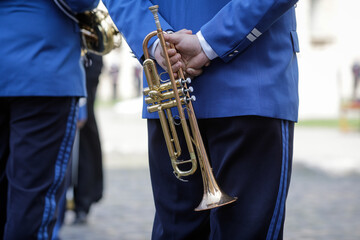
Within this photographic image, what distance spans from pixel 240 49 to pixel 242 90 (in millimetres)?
134

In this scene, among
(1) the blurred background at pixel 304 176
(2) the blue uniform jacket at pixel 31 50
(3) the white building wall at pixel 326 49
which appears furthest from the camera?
(3) the white building wall at pixel 326 49

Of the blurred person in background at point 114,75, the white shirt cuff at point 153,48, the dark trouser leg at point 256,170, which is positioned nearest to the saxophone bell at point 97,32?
the white shirt cuff at point 153,48

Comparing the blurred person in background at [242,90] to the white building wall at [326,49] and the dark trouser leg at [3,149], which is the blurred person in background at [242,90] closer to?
the dark trouser leg at [3,149]

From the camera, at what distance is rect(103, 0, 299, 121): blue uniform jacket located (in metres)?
2.07

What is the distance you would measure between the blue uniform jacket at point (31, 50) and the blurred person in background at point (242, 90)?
1.87 ft

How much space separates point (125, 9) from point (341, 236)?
2768 mm

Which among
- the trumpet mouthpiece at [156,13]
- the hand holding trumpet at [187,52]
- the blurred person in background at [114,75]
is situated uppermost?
the blurred person in background at [114,75]

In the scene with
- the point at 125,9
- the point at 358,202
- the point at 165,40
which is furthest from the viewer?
the point at 358,202

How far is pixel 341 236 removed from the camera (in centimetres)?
442

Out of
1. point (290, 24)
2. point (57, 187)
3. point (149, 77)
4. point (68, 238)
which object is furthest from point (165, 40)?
point (68, 238)

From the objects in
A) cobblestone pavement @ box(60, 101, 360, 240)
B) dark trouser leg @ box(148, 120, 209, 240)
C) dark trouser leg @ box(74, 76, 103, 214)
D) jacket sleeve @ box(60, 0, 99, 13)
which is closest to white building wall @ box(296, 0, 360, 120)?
cobblestone pavement @ box(60, 101, 360, 240)

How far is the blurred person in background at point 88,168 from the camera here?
4.92m

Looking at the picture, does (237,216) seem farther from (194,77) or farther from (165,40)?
(165,40)

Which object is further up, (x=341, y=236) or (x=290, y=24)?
(x=290, y=24)
